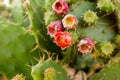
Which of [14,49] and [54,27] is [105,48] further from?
[14,49]

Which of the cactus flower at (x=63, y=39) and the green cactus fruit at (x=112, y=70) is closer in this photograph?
the cactus flower at (x=63, y=39)

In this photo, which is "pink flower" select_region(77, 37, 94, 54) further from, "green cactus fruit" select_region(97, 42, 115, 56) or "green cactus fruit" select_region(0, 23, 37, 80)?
"green cactus fruit" select_region(0, 23, 37, 80)

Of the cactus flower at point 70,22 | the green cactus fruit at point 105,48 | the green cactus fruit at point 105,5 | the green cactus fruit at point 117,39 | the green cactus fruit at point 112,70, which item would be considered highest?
the green cactus fruit at point 105,5

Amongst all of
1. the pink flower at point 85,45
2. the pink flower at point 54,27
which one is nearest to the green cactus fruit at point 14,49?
the pink flower at point 54,27

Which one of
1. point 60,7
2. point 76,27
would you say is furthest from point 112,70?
point 60,7

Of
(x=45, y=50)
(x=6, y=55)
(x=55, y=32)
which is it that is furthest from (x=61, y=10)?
(x=6, y=55)

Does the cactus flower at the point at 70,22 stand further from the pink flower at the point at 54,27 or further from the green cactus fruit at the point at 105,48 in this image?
the green cactus fruit at the point at 105,48

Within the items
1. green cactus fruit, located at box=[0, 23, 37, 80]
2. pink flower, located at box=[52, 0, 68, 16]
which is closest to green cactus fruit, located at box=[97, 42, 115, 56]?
pink flower, located at box=[52, 0, 68, 16]
